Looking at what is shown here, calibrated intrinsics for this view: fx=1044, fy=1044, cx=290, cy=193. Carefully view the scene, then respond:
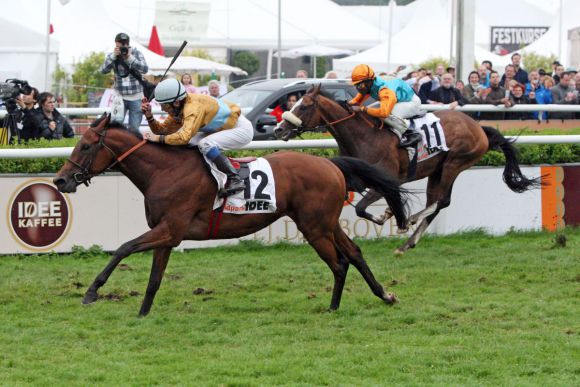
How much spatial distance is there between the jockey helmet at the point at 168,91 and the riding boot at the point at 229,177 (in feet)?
1.75

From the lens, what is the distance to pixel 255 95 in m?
14.1

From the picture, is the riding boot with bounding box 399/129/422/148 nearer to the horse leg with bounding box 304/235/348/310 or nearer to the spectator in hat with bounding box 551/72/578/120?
the horse leg with bounding box 304/235/348/310

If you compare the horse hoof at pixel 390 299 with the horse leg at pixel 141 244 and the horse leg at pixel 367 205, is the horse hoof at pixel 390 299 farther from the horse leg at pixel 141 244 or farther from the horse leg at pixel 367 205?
the horse leg at pixel 367 205

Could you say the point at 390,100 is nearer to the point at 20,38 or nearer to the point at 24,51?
the point at 24,51

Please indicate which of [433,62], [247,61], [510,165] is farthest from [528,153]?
[247,61]

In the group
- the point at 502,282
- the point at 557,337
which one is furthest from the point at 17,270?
the point at 557,337

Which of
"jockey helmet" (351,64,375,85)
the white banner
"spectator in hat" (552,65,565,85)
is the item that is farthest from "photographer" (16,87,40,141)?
"spectator in hat" (552,65,565,85)

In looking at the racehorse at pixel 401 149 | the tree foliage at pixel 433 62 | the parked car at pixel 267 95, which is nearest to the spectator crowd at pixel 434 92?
the parked car at pixel 267 95

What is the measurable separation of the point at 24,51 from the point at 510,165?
15866 millimetres

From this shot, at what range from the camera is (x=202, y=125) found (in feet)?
25.0

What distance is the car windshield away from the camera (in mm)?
13883

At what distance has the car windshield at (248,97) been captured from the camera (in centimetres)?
1388

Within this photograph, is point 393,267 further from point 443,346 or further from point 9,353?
point 9,353

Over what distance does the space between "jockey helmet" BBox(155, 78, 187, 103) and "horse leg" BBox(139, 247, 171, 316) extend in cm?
107
